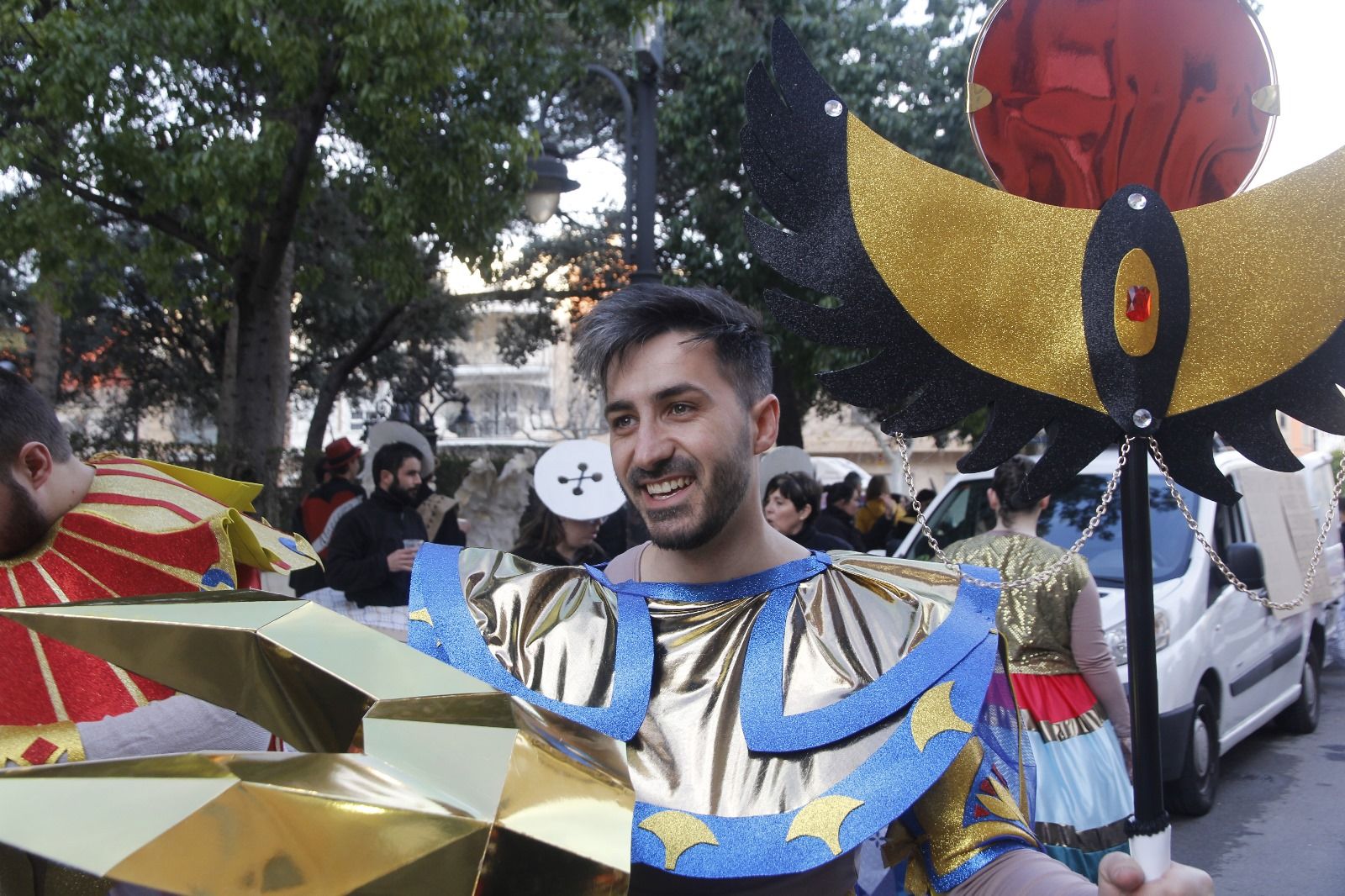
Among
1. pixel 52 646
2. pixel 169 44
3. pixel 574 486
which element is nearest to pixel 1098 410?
pixel 52 646

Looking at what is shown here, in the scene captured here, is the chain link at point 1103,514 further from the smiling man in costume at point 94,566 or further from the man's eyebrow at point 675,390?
the smiling man in costume at point 94,566

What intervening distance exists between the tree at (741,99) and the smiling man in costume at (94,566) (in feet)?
29.8

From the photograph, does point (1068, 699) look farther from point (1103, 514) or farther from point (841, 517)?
point (841, 517)

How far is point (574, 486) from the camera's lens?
572cm

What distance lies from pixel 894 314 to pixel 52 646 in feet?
5.07

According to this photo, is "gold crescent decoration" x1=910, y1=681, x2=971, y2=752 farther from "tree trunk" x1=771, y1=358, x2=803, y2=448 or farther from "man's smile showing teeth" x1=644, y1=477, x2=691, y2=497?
"tree trunk" x1=771, y1=358, x2=803, y2=448

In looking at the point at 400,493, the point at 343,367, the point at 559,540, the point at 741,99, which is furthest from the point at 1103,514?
the point at 343,367

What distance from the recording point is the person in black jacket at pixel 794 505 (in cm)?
600

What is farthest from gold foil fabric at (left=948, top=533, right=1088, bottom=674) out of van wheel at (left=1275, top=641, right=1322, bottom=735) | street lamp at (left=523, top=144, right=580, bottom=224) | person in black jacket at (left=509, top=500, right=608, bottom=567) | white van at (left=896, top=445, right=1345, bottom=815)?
street lamp at (left=523, top=144, right=580, bottom=224)

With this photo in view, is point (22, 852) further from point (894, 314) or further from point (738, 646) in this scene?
point (894, 314)

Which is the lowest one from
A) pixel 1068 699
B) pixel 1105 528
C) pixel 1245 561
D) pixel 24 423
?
pixel 1068 699

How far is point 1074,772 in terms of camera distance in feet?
13.4

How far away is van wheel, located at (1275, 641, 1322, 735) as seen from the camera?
8289mm

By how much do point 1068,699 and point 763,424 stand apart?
8.38 feet
